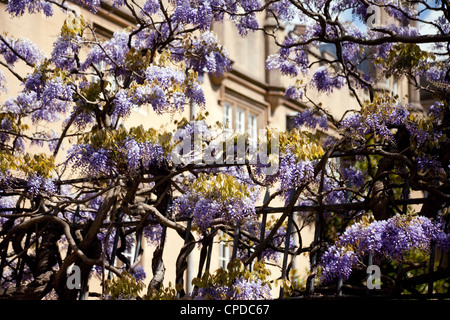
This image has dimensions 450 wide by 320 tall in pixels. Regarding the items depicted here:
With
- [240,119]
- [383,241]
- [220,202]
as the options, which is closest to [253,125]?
[240,119]

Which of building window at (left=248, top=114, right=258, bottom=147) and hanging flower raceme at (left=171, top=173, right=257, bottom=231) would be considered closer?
hanging flower raceme at (left=171, top=173, right=257, bottom=231)

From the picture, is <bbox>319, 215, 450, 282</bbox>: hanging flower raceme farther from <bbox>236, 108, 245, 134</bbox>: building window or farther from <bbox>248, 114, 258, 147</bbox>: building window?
<bbox>248, 114, 258, 147</bbox>: building window

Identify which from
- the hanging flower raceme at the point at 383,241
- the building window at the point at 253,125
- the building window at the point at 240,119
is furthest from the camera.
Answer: the building window at the point at 253,125

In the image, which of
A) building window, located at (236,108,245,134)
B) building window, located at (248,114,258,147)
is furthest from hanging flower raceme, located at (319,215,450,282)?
building window, located at (248,114,258,147)

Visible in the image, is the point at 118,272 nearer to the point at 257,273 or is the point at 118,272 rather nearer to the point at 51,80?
the point at 257,273

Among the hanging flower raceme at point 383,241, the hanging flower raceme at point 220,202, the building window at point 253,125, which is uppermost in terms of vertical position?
the building window at point 253,125

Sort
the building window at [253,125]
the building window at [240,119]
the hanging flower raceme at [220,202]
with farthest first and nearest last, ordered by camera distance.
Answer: the building window at [253,125] → the building window at [240,119] → the hanging flower raceme at [220,202]

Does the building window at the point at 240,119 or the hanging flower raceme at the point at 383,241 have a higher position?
the building window at the point at 240,119

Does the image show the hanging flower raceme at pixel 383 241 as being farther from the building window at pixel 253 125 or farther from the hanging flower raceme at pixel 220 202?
the building window at pixel 253 125

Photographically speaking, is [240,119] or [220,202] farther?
[240,119]

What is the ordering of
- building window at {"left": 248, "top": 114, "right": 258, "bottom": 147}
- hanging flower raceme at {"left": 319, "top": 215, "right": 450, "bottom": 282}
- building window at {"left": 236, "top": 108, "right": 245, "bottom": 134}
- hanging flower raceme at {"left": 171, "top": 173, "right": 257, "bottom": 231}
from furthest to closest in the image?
building window at {"left": 248, "top": 114, "right": 258, "bottom": 147} < building window at {"left": 236, "top": 108, "right": 245, "bottom": 134} < hanging flower raceme at {"left": 171, "top": 173, "right": 257, "bottom": 231} < hanging flower raceme at {"left": 319, "top": 215, "right": 450, "bottom": 282}

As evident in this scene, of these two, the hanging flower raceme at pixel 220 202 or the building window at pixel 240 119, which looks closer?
the hanging flower raceme at pixel 220 202

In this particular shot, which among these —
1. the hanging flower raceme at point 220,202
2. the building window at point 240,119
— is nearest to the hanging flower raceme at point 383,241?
the hanging flower raceme at point 220,202

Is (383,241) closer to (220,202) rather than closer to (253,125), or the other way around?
(220,202)
